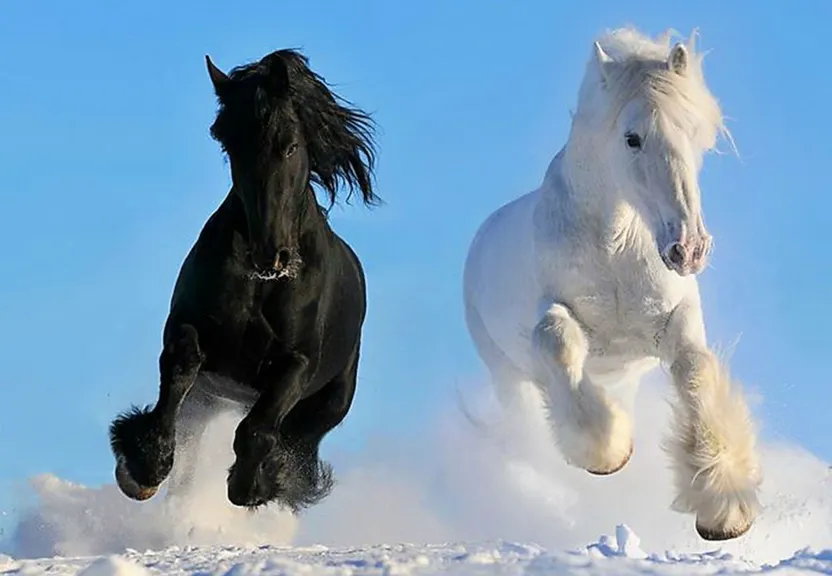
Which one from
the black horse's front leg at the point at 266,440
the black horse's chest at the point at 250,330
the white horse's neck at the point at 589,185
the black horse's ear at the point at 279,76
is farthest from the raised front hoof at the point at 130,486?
the white horse's neck at the point at 589,185

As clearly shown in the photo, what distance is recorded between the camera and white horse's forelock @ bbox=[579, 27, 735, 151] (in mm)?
6992

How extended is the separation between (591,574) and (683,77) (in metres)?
3.72

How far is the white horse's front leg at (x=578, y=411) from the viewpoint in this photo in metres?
6.93

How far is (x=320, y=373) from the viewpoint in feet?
25.8

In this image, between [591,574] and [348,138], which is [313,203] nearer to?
[348,138]

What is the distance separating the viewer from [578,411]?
7.00 metres

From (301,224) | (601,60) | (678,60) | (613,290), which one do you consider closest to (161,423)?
(301,224)

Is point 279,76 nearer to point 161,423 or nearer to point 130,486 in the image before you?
point 161,423

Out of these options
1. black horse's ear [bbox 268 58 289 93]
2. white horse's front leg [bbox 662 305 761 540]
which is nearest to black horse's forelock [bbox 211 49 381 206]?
black horse's ear [bbox 268 58 289 93]

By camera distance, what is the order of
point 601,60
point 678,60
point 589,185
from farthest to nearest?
point 589,185 → point 601,60 → point 678,60

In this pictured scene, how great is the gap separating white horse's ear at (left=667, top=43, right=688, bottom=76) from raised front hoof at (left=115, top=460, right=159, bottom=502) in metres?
3.45

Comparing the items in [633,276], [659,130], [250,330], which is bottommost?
[250,330]

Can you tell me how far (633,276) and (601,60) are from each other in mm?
1206

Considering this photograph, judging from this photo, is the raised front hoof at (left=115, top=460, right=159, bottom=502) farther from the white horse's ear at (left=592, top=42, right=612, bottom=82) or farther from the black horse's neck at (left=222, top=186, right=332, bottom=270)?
the white horse's ear at (left=592, top=42, right=612, bottom=82)
